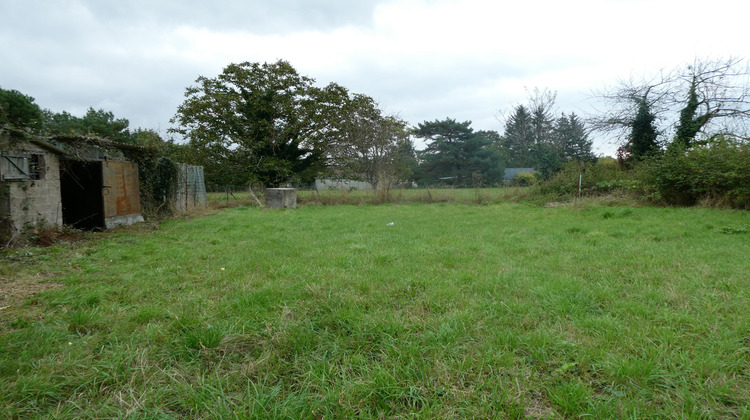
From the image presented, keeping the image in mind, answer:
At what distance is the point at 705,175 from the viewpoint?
31.3 feet

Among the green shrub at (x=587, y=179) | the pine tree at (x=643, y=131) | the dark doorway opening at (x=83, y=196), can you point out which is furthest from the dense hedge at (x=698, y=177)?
the dark doorway opening at (x=83, y=196)

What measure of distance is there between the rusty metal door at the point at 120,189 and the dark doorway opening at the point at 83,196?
143 millimetres

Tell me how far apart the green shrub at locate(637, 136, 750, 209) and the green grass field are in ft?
21.5

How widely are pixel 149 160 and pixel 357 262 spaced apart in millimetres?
8231

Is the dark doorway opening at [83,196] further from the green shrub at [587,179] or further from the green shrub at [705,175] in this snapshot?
the green shrub at [705,175]

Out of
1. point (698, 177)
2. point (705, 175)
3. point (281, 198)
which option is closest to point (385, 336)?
point (698, 177)

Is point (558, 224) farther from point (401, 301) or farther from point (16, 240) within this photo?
point (16, 240)

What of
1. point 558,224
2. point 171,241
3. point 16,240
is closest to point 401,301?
point 171,241

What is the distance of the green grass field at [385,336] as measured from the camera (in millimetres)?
1673

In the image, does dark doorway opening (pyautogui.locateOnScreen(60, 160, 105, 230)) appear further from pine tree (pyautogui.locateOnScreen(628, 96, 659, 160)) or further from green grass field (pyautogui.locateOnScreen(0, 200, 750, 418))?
pine tree (pyautogui.locateOnScreen(628, 96, 659, 160))

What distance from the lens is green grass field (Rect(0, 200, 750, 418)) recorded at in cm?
167

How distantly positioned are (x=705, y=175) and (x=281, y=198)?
1414cm

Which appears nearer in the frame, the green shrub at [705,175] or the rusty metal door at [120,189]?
the rusty metal door at [120,189]

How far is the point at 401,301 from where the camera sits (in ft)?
9.77
